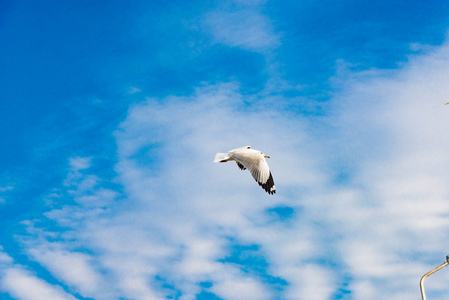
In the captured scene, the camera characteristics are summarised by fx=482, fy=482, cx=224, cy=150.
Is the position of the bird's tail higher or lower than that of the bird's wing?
higher

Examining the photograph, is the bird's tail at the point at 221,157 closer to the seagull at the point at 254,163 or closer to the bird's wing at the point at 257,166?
the seagull at the point at 254,163

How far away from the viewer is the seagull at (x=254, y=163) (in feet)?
65.4

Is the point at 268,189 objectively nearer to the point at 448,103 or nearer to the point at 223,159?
the point at 223,159

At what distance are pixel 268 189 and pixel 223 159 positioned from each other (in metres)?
2.51

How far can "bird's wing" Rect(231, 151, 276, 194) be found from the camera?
65.3 feet

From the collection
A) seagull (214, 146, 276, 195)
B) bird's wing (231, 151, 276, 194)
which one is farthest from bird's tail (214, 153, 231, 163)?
bird's wing (231, 151, 276, 194)

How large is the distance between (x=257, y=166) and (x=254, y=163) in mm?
182

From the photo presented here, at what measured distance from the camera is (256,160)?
20500 millimetres

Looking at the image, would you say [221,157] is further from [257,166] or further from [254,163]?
[257,166]

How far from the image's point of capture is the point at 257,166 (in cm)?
2038

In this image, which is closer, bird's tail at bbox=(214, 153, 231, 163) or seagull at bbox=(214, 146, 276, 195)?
seagull at bbox=(214, 146, 276, 195)

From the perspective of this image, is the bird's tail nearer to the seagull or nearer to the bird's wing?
the seagull

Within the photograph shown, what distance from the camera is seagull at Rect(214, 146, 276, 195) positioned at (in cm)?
1992

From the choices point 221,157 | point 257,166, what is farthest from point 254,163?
point 221,157
